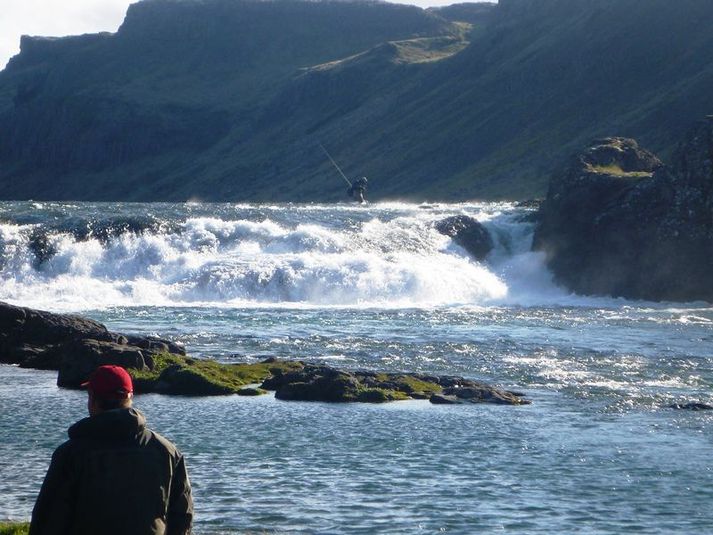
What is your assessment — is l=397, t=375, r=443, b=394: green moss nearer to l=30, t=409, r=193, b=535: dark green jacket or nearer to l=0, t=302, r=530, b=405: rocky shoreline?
l=0, t=302, r=530, b=405: rocky shoreline

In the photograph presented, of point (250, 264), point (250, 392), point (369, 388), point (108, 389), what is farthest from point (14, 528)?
point (250, 264)

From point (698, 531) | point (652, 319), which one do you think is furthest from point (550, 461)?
point (652, 319)

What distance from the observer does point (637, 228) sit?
3177 inches

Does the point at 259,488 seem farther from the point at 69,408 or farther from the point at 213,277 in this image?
the point at 213,277

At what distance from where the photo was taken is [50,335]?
1730 inches

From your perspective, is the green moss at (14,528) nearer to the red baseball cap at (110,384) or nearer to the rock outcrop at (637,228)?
the red baseball cap at (110,384)

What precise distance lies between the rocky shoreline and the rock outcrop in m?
40.6

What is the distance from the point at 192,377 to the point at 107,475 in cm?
2619

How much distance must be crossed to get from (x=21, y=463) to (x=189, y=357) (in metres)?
16.7

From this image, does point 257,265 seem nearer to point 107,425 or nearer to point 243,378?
point 243,378

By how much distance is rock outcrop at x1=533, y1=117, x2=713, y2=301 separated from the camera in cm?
7725

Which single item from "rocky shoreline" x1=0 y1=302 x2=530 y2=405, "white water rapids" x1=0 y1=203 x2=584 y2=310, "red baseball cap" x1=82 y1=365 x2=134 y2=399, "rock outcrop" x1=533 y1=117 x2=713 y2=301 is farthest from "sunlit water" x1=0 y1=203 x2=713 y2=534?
"red baseball cap" x1=82 y1=365 x2=134 y2=399

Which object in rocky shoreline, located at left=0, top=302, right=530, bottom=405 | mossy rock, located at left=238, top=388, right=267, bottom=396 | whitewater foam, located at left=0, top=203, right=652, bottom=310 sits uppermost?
whitewater foam, located at left=0, top=203, right=652, bottom=310

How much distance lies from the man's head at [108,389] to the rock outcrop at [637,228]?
224ft
